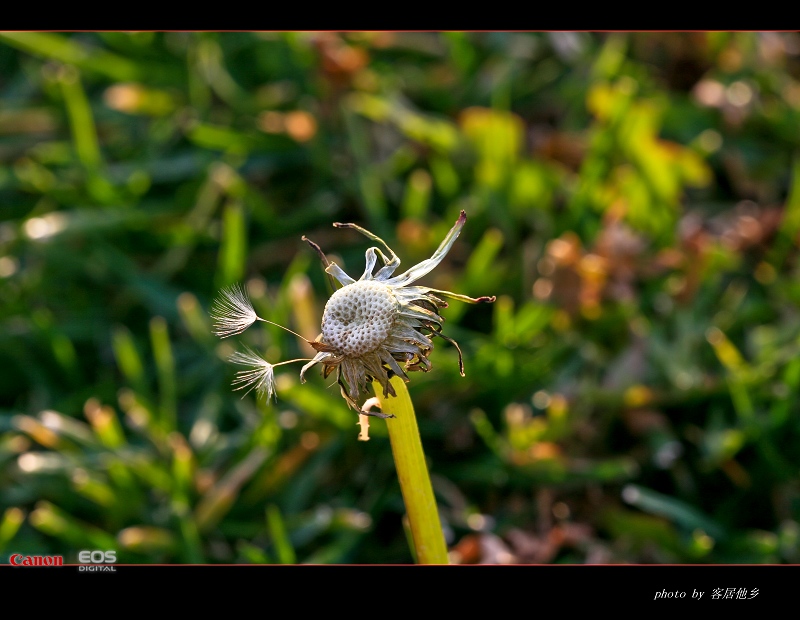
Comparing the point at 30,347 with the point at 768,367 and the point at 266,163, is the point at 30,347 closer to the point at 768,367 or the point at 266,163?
the point at 266,163

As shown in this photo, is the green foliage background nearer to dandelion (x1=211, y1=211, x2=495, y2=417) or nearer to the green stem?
the green stem

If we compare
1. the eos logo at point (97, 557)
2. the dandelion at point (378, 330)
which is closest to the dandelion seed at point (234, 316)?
the dandelion at point (378, 330)

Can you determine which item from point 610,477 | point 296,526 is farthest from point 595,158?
point 296,526

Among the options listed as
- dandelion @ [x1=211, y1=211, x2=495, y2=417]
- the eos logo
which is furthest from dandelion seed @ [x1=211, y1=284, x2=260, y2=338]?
the eos logo

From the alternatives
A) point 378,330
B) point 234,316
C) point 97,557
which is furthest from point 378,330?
point 97,557

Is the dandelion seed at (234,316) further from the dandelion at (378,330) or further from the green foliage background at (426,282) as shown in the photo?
the green foliage background at (426,282)

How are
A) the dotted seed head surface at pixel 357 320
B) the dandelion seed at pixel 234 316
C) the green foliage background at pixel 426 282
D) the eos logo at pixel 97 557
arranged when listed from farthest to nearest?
the green foliage background at pixel 426 282
the eos logo at pixel 97 557
the dandelion seed at pixel 234 316
the dotted seed head surface at pixel 357 320

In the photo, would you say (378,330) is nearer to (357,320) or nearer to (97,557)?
(357,320)
